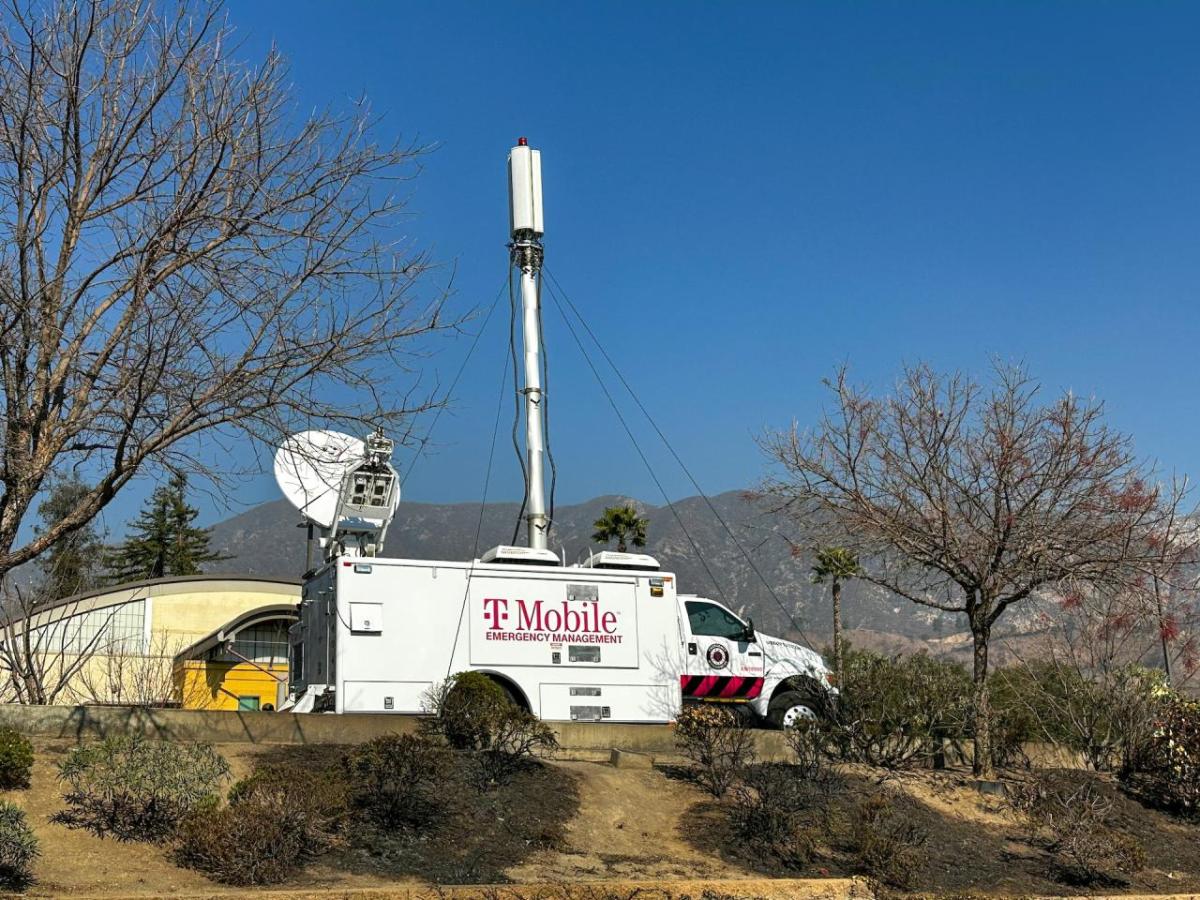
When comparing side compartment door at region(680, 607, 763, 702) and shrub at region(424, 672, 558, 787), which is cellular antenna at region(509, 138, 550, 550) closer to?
side compartment door at region(680, 607, 763, 702)

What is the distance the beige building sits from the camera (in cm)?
3105

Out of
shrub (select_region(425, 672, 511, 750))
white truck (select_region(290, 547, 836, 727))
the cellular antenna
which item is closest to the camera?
shrub (select_region(425, 672, 511, 750))

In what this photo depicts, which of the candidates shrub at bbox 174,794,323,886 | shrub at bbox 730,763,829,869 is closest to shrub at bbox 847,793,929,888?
shrub at bbox 730,763,829,869

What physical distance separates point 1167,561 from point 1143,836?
3753 mm

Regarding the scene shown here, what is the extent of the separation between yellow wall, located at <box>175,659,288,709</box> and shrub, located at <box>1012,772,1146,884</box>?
2151cm

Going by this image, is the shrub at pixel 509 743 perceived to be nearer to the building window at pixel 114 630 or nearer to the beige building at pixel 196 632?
the beige building at pixel 196 632

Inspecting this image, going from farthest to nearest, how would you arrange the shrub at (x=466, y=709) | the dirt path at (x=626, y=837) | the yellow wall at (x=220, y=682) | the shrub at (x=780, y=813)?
the yellow wall at (x=220, y=682) → the shrub at (x=466, y=709) → the shrub at (x=780, y=813) → the dirt path at (x=626, y=837)

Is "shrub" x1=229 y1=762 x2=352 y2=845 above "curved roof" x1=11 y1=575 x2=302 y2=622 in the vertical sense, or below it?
below

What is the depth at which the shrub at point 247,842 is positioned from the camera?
31.2 feet

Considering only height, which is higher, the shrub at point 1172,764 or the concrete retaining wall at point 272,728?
the concrete retaining wall at point 272,728

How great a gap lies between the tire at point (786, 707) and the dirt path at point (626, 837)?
3.98 metres

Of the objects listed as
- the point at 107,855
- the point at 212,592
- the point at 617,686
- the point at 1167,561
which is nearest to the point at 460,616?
the point at 617,686

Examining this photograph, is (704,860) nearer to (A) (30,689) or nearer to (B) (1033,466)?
(B) (1033,466)

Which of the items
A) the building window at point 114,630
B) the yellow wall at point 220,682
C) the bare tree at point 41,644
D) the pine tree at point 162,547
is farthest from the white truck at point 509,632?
the pine tree at point 162,547
